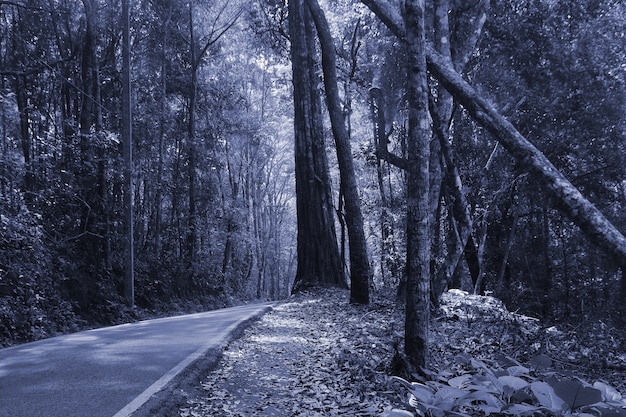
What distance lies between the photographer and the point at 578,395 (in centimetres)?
273

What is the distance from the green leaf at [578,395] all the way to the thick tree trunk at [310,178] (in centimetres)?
1418

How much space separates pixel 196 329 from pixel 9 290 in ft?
17.6

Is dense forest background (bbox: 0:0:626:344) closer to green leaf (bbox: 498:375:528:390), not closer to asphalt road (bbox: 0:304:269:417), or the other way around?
asphalt road (bbox: 0:304:269:417)

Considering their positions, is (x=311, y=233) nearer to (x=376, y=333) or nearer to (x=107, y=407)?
(x=376, y=333)

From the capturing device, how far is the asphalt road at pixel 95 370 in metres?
4.81

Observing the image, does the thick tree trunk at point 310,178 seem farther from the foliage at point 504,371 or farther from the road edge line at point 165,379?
Result: the road edge line at point 165,379

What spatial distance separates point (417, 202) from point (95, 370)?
171 inches

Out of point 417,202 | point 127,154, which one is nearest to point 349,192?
point 417,202

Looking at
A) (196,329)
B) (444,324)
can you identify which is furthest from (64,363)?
(444,324)

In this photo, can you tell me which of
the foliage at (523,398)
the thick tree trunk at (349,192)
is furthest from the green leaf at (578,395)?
the thick tree trunk at (349,192)

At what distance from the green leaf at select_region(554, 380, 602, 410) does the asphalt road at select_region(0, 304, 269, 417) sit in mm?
3620

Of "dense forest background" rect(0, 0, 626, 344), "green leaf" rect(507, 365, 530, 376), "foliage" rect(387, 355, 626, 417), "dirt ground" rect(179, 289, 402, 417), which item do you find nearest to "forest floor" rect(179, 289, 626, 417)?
"dirt ground" rect(179, 289, 402, 417)

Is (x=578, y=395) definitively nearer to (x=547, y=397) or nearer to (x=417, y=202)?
(x=547, y=397)

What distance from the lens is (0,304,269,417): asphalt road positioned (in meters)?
4.81
